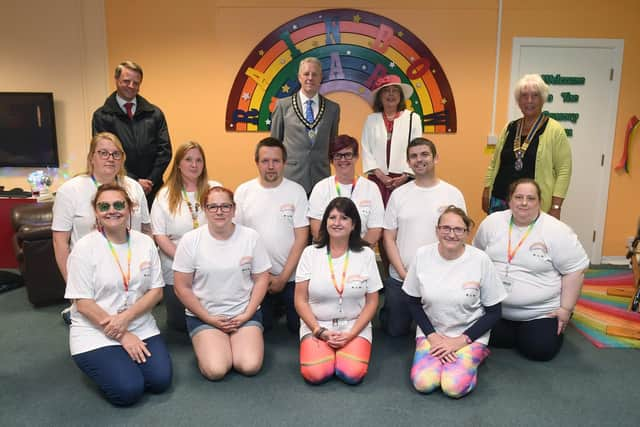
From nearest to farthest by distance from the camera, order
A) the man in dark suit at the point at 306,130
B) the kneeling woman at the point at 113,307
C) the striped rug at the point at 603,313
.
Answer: the kneeling woman at the point at 113,307 < the striped rug at the point at 603,313 < the man in dark suit at the point at 306,130

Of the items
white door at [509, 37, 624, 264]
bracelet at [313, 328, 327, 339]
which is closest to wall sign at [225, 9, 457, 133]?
white door at [509, 37, 624, 264]

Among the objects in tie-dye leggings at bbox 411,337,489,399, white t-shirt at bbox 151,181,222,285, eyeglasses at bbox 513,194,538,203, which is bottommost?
tie-dye leggings at bbox 411,337,489,399

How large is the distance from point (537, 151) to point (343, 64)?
6.38ft

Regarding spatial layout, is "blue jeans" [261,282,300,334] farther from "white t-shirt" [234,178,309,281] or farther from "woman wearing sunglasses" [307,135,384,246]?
"woman wearing sunglasses" [307,135,384,246]

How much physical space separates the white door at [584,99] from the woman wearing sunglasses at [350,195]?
2.24 m

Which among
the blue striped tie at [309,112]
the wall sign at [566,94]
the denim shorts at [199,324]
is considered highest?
the wall sign at [566,94]

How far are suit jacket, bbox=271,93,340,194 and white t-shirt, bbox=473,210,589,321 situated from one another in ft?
4.35

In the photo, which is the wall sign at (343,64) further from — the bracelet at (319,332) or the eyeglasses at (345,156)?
the bracelet at (319,332)

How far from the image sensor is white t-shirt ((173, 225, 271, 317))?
2529 mm

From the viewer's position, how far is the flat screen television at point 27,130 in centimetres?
438

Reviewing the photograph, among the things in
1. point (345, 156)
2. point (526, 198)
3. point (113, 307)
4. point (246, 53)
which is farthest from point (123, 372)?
point (246, 53)

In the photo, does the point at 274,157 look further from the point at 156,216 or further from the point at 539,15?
the point at 539,15

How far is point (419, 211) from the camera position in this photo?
9.47ft

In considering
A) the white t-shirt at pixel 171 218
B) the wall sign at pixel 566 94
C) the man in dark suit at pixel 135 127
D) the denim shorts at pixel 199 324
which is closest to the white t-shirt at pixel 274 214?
the white t-shirt at pixel 171 218
